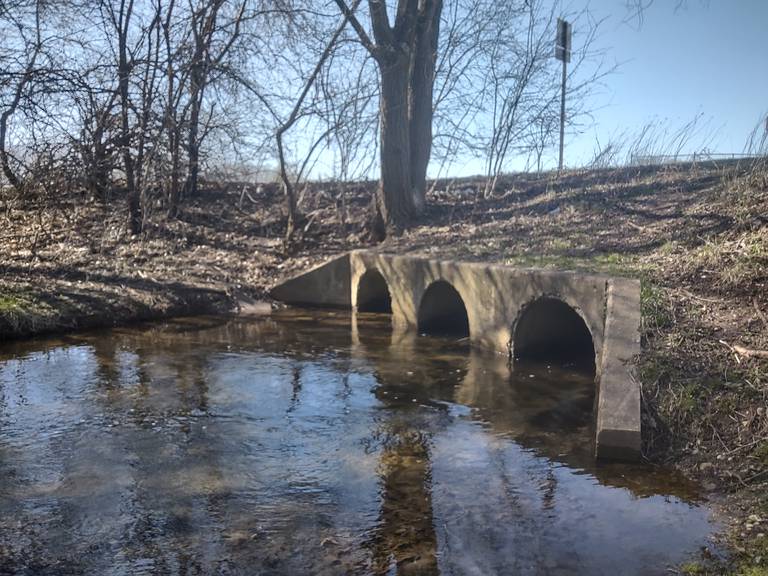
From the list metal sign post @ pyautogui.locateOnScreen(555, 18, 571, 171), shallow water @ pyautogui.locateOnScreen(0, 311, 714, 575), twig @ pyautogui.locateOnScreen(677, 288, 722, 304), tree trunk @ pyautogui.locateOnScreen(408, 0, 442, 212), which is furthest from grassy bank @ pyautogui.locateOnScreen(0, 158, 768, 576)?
metal sign post @ pyautogui.locateOnScreen(555, 18, 571, 171)

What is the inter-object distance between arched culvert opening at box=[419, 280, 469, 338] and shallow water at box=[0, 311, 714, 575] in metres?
1.93

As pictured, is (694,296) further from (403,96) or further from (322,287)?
(403,96)

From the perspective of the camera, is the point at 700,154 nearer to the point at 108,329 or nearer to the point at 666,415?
the point at 666,415

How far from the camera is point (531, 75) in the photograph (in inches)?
627

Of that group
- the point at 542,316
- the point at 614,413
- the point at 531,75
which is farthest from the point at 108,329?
the point at 531,75

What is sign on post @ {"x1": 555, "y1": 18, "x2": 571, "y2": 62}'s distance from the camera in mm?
15547

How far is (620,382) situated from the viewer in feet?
18.8

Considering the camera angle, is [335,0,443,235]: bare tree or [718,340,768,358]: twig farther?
[335,0,443,235]: bare tree

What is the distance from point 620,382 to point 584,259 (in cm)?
338

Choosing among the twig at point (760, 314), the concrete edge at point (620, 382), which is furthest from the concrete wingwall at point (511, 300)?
the twig at point (760, 314)

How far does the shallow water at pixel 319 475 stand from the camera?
13.3ft

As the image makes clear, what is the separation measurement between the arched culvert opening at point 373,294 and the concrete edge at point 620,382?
5.56m

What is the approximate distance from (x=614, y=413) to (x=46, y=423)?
4.56 meters

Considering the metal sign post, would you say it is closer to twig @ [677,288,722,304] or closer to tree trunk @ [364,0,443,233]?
tree trunk @ [364,0,443,233]
